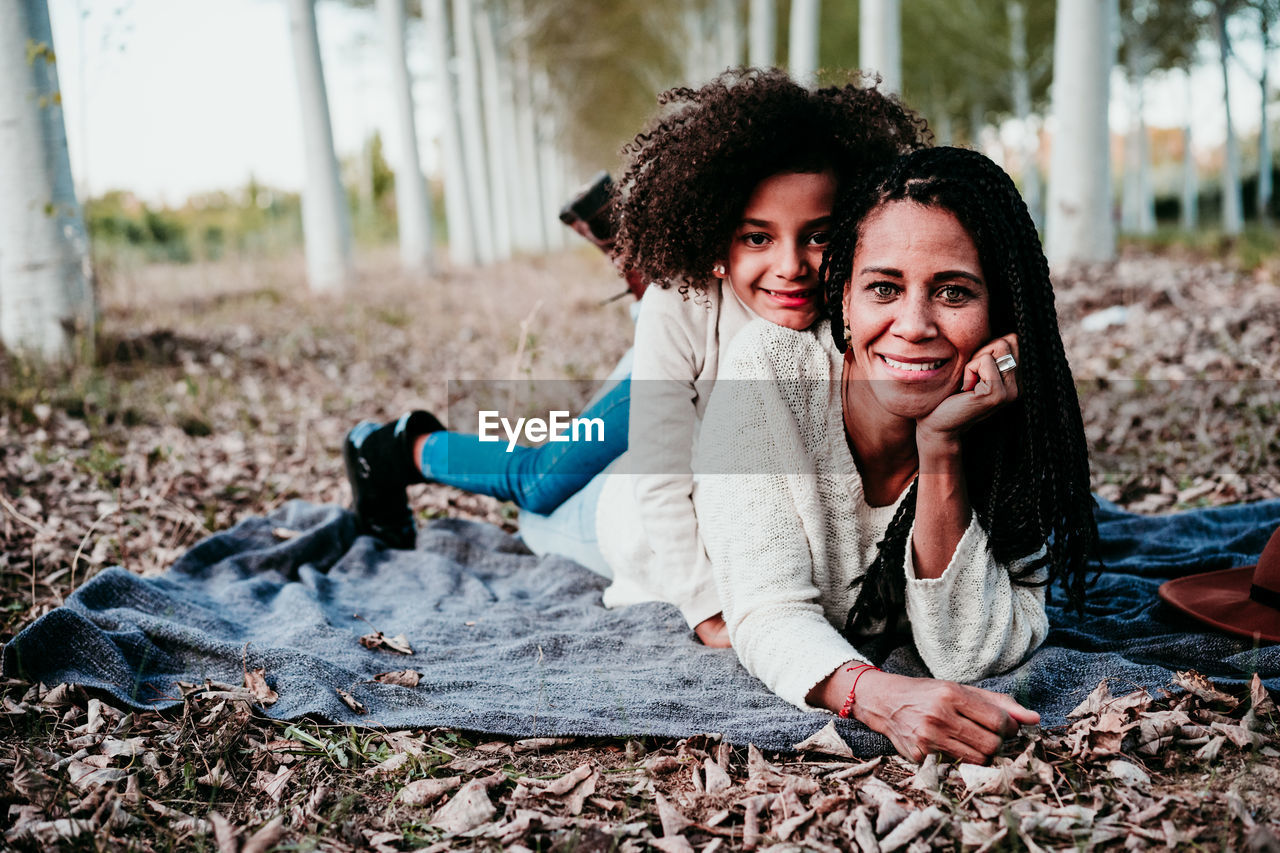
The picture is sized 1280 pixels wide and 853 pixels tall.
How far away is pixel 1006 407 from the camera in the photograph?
2502mm

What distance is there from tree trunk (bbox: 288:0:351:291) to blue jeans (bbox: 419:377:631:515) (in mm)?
8756

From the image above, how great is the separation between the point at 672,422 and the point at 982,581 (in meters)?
1.08

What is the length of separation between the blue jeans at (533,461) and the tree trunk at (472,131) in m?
14.7

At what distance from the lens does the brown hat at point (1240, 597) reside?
279 centimetres

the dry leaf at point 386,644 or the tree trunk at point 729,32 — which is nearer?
the dry leaf at point 386,644

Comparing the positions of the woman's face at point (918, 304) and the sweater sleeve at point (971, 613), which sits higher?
the woman's face at point (918, 304)

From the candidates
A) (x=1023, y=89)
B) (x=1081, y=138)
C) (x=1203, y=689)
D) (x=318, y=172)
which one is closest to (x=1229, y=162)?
(x=1023, y=89)

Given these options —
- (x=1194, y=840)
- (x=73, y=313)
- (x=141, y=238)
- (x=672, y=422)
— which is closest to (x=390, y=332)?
(x=73, y=313)

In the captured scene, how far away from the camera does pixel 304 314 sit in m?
10.0

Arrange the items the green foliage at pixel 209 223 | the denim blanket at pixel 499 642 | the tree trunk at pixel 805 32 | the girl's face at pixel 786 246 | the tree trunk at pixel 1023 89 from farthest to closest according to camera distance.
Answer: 1. the tree trunk at pixel 1023 89
2. the green foliage at pixel 209 223
3. the tree trunk at pixel 805 32
4. the girl's face at pixel 786 246
5. the denim blanket at pixel 499 642

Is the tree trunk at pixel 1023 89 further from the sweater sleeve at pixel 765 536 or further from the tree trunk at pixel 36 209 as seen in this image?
the sweater sleeve at pixel 765 536

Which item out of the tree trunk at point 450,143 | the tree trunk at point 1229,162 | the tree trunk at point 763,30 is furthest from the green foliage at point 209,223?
the tree trunk at point 1229,162

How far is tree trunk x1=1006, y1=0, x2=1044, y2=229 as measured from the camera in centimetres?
2294

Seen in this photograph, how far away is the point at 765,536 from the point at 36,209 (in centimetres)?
582
